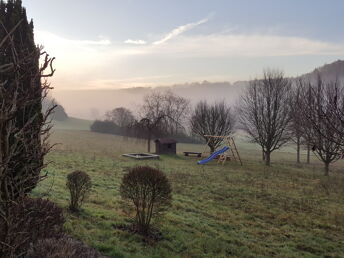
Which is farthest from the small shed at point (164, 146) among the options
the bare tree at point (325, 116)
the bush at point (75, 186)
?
the bare tree at point (325, 116)

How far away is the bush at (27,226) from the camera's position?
3111 mm

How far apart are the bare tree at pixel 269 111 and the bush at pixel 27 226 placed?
75.8 ft

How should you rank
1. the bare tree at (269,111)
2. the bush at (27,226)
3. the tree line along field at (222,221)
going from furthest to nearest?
1. the bare tree at (269,111)
2. the tree line along field at (222,221)
3. the bush at (27,226)

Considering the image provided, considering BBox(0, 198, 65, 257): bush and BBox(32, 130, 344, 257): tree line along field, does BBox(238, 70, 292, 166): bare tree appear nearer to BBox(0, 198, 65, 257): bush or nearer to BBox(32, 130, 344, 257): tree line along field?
BBox(32, 130, 344, 257): tree line along field

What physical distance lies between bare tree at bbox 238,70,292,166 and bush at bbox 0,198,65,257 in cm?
2310

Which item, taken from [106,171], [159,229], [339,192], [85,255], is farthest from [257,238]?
[106,171]

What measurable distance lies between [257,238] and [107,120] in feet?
195

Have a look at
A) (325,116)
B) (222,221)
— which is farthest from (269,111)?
(325,116)

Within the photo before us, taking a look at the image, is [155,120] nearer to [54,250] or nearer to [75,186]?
[75,186]

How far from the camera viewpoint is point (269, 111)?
85.8 feet

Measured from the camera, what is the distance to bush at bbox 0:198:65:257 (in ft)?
10.2

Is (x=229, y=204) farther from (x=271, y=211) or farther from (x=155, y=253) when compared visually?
(x=155, y=253)

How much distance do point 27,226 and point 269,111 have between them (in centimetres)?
2525

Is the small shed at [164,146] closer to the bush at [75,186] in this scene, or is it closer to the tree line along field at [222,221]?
the tree line along field at [222,221]
